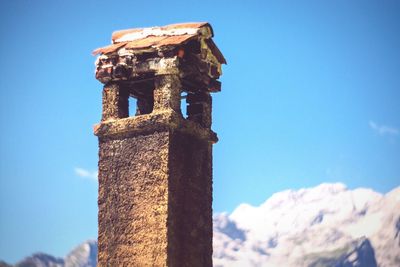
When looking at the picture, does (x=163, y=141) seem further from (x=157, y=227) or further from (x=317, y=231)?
(x=317, y=231)

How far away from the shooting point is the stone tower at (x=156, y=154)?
1071 centimetres

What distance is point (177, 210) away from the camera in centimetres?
1084

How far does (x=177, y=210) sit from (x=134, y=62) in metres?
2.21

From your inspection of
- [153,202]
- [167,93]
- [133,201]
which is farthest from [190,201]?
[167,93]

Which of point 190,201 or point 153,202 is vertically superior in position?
point 190,201

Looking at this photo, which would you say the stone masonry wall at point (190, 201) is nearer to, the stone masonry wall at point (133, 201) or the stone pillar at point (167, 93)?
the stone masonry wall at point (133, 201)

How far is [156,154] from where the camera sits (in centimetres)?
1090

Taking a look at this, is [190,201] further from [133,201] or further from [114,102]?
[114,102]

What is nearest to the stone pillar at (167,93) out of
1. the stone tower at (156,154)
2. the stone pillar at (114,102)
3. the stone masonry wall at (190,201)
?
the stone tower at (156,154)

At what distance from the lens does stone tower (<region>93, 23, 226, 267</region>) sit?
10711 millimetres

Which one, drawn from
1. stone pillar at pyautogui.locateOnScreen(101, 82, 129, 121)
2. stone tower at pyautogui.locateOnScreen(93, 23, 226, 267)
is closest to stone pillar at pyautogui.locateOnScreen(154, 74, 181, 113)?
stone tower at pyautogui.locateOnScreen(93, 23, 226, 267)

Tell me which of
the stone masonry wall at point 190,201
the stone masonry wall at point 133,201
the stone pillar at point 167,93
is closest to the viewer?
the stone masonry wall at point 133,201

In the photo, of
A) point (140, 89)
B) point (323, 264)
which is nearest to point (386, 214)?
point (323, 264)

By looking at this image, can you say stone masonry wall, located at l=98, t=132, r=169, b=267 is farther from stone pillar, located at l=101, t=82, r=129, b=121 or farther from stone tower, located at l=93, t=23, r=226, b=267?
stone pillar, located at l=101, t=82, r=129, b=121
